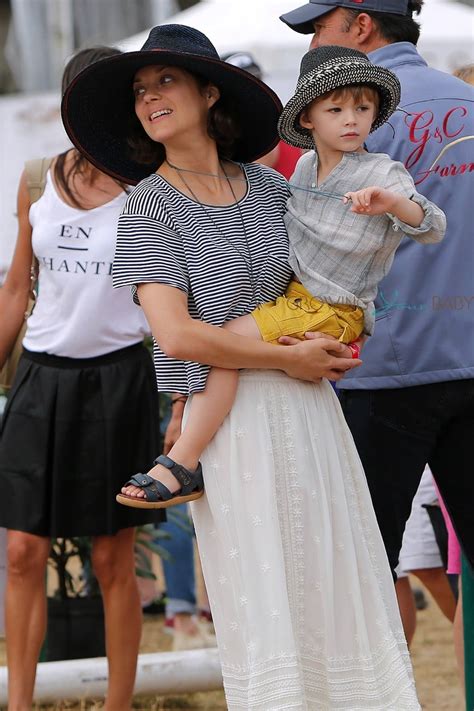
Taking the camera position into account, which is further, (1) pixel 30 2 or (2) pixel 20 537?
(1) pixel 30 2

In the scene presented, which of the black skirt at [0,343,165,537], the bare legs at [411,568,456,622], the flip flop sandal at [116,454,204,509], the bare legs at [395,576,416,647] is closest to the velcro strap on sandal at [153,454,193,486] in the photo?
the flip flop sandal at [116,454,204,509]

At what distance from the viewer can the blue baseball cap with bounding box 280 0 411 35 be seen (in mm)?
3670

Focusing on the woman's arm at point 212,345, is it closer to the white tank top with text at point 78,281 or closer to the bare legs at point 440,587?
the white tank top with text at point 78,281

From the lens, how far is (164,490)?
306 centimetres

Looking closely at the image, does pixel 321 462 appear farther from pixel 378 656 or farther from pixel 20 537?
pixel 20 537

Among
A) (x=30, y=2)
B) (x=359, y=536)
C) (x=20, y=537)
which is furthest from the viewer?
(x=30, y=2)

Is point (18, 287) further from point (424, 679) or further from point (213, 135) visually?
Result: point (424, 679)

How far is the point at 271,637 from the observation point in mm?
3004

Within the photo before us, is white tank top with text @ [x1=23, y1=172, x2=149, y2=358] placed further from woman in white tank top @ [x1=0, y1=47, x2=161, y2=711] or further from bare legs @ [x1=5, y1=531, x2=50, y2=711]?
bare legs @ [x1=5, y1=531, x2=50, y2=711]

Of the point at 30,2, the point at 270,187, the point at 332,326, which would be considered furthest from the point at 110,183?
the point at 30,2

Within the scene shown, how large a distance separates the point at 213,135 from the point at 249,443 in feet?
2.65

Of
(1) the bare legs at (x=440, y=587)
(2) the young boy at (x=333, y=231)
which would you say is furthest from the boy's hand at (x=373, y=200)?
(1) the bare legs at (x=440, y=587)

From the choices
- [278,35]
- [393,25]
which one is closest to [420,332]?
[393,25]

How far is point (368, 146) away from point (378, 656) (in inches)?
52.2
